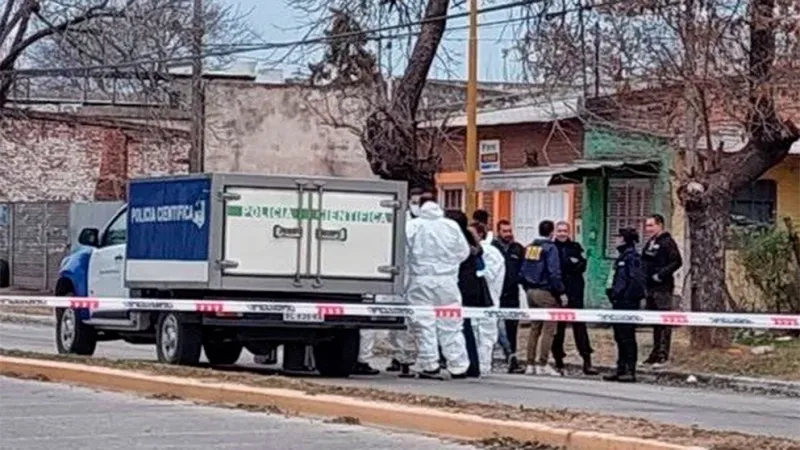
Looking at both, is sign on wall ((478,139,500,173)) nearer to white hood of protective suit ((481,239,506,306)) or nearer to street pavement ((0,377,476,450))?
white hood of protective suit ((481,239,506,306))

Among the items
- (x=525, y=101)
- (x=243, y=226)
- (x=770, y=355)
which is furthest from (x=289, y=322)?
(x=525, y=101)

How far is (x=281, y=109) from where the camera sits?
46938 millimetres

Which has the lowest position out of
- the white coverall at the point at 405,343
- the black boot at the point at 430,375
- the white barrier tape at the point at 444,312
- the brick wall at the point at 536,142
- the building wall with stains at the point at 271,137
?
the black boot at the point at 430,375

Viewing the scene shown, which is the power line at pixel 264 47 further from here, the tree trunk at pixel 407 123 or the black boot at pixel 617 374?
the black boot at pixel 617 374

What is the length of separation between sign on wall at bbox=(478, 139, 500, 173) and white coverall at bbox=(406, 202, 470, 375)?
16297 mm

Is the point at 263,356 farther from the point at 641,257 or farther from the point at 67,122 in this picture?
the point at 67,122

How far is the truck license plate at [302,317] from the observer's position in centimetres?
1709

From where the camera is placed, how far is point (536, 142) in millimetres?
33500

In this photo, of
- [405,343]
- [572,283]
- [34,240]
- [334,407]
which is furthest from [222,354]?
[34,240]

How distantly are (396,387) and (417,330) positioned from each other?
5.53ft

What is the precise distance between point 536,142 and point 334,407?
2069 centimetres

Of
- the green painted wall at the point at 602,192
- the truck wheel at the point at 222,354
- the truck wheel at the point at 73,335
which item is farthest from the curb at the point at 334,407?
the green painted wall at the point at 602,192

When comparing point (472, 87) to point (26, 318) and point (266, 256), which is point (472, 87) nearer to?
point (266, 256)

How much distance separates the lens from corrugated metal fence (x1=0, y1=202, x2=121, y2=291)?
4212 cm
